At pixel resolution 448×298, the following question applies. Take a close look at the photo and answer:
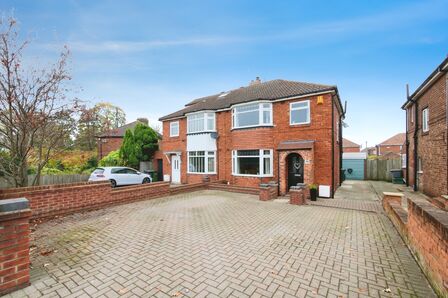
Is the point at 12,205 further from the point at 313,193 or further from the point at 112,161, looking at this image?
the point at 112,161

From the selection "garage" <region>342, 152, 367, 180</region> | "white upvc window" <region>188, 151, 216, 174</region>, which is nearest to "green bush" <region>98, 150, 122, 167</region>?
"white upvc window" <region>188, 151, 216, 174</region>

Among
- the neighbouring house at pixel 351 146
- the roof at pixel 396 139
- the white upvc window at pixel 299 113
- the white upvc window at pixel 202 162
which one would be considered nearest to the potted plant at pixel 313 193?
the white upvc window at pixel 299 113

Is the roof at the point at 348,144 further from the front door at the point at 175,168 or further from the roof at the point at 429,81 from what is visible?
the front door at the point at 175,168

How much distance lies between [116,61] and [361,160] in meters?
22.5

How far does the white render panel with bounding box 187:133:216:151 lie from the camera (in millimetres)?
15273

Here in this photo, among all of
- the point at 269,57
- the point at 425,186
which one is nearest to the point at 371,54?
the point at 269,57

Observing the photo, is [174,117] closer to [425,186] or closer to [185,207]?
[185,207]

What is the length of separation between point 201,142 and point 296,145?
7331mm

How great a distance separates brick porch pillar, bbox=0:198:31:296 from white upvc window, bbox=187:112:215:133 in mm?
12605

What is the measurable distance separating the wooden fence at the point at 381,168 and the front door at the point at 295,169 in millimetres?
12559

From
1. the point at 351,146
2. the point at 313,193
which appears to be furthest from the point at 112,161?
the point at 351,146

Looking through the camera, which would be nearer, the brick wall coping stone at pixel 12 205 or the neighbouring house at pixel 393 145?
the brick wall coping stone at pixel 12 205

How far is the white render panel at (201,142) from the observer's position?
1527 cm

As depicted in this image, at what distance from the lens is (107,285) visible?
10.3 feet
